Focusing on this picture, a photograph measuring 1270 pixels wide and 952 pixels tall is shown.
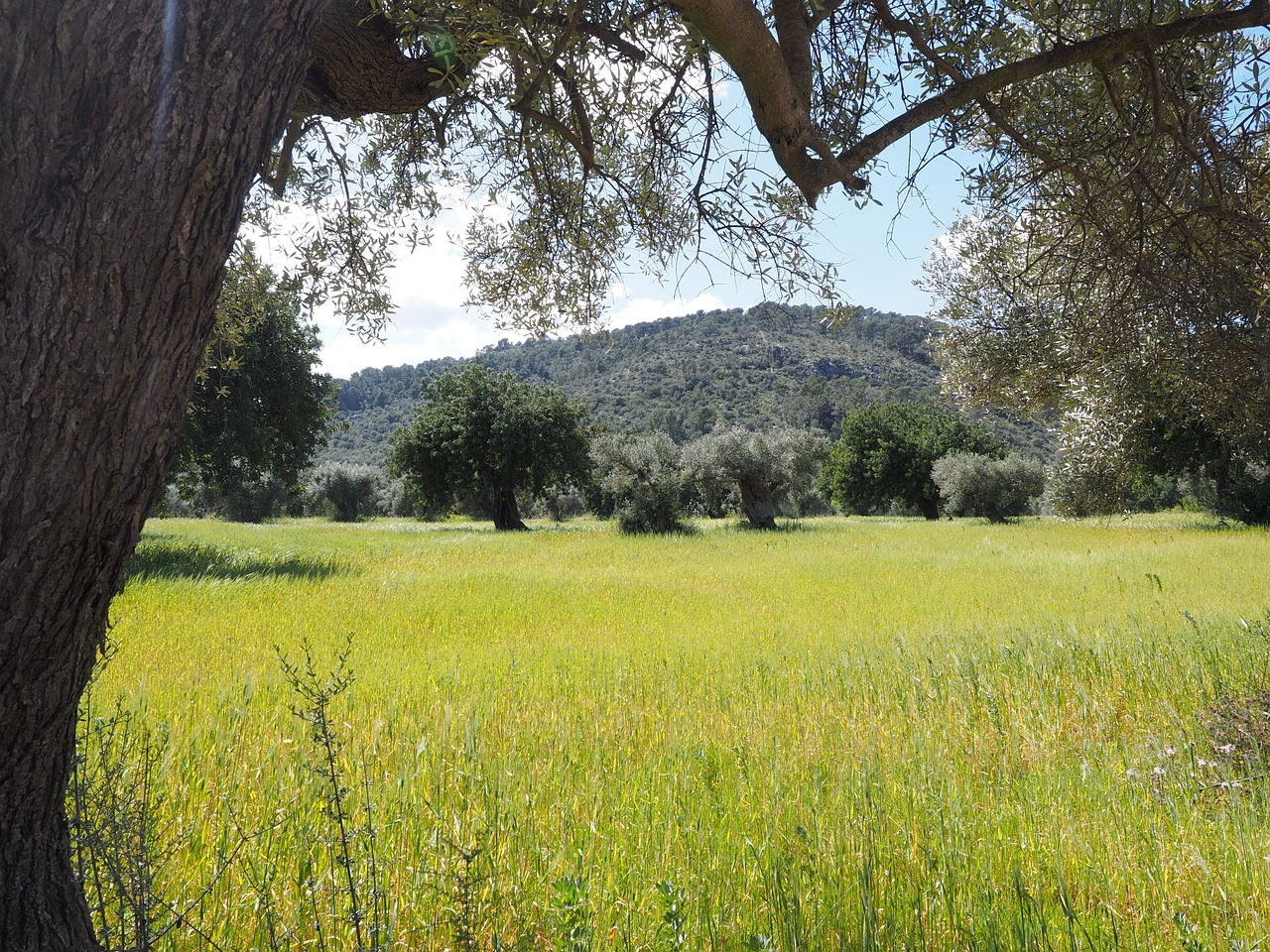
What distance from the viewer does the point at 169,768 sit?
151 inches

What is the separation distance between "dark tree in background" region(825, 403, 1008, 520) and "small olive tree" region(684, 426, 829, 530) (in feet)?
74.8

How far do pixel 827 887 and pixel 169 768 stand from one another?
375 cm

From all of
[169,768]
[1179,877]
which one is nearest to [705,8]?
[1179,877]

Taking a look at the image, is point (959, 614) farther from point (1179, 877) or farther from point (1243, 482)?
point (1243, 482)

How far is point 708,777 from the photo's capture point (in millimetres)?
4066

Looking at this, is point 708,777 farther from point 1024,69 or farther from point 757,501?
point 757,501

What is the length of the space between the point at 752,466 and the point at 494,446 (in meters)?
13.4

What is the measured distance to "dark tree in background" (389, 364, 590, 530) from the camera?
3428 centimetres

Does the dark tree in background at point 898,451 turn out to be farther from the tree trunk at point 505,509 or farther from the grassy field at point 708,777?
the grassy field at point 708,777

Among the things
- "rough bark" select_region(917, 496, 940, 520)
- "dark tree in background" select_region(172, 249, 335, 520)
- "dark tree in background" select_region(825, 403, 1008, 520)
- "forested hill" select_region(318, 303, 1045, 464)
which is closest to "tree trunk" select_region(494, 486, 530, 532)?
"dark tree in background" select_region(172, 249, 335, 520)

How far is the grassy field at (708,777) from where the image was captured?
2.58m

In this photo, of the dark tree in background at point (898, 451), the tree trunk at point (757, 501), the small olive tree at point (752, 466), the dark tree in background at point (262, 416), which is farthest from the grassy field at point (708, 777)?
the dark tree in background at point (898, 451)

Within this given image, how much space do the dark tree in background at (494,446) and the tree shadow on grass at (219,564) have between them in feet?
56.0

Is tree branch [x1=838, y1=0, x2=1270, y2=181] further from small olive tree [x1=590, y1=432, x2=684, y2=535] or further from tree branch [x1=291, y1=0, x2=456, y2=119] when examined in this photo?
small olive tree [x1=590, y1=432, x2=684, y2=535]
